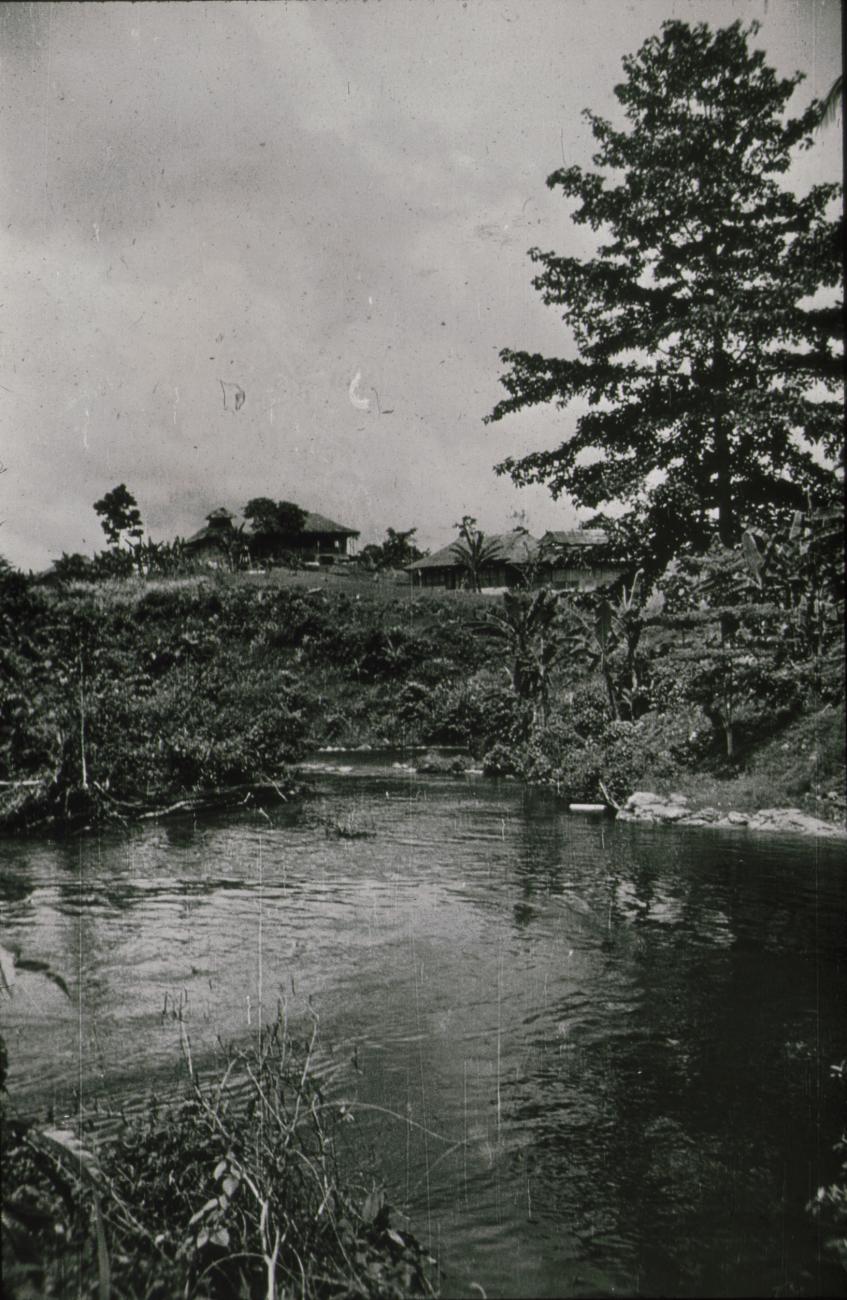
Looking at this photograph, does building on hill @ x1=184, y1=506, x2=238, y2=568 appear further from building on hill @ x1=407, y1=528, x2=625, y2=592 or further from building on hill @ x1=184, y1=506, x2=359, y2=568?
building on hill @ x1=407, y1=528, x2=625, y2=592

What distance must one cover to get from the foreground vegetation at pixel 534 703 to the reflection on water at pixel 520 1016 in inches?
83.3

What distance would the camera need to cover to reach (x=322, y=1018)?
749cm

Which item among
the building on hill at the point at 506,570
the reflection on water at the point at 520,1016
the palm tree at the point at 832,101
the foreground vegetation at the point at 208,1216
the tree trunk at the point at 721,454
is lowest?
the reflection on water at the point at 520,1016

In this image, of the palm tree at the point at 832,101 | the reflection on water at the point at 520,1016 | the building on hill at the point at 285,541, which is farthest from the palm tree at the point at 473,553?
the palm tree at the point at 832,101

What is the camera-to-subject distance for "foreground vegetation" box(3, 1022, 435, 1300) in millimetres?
3256

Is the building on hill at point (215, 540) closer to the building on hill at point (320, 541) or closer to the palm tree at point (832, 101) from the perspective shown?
the building on hill at point (320, 541)

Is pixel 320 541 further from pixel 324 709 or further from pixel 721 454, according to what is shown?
pixel 721 454

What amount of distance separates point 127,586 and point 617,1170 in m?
39.9

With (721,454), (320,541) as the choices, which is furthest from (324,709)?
(320,541)

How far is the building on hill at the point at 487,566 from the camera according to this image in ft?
195

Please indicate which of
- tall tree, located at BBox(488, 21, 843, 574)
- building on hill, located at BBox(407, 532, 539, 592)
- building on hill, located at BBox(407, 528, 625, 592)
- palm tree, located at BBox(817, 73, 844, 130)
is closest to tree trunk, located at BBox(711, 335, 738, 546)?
tall tree, located at BBox(488, 21, 843, 574)

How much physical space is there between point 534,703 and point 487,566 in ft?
111

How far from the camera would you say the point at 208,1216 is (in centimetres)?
380

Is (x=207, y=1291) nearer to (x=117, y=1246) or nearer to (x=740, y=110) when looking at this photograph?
(x=117, y=1246)
